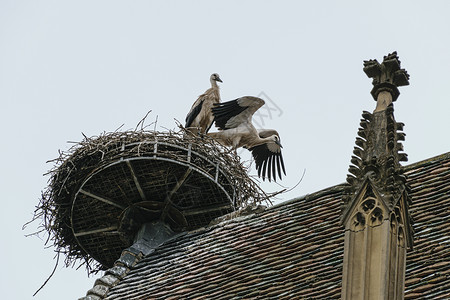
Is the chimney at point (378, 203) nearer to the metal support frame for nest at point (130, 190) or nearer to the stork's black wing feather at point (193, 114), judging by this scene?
the metal support frame for nest at point (130, 190)

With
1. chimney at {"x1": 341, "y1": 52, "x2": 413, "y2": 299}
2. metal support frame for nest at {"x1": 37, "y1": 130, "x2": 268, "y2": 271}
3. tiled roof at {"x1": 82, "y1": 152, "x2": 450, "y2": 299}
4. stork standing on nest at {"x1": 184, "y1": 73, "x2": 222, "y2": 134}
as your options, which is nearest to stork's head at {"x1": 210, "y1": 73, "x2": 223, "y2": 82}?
stork standing on nest at {"x1": 184, "y1": 73, "x2": 222, "y2": 134}

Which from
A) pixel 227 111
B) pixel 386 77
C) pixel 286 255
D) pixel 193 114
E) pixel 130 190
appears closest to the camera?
pixel 386 77

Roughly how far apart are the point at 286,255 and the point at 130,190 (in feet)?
13.7

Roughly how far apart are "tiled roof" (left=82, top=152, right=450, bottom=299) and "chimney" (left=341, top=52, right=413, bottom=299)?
832 mm

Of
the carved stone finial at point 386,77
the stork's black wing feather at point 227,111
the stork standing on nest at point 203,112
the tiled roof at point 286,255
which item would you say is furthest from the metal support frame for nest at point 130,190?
the carved stone finial at point 386,77

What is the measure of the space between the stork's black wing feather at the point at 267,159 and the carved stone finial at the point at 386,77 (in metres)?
10.5

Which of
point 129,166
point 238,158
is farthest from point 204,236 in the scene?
point 238,158

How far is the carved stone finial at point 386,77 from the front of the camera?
387 inches

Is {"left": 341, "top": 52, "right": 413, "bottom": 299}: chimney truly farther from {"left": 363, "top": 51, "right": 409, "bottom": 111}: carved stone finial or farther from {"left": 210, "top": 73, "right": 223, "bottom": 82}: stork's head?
{"left": 210, "top": 73, "right": 223, "bottom": 82}: stork's head

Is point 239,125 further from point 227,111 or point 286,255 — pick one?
point 286,255

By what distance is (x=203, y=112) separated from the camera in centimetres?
2081

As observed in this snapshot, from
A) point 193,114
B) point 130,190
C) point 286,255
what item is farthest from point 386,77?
point 193,114

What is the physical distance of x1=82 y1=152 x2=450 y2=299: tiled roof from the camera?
10523 millimetres

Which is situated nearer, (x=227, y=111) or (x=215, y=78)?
(x=227, y=111)
